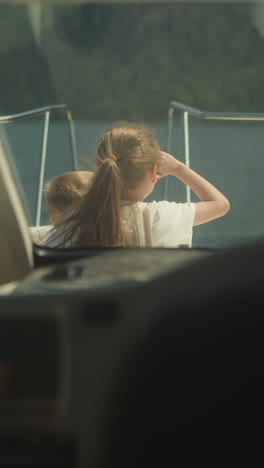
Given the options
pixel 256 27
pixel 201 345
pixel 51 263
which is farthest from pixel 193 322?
pixel 256 27

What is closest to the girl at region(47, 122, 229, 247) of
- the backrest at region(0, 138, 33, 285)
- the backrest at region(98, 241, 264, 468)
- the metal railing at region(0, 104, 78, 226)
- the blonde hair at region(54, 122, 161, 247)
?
the blonde hair at region(54, 122, 161, 247)

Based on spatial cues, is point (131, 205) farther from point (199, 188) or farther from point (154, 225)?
point (199, 188)

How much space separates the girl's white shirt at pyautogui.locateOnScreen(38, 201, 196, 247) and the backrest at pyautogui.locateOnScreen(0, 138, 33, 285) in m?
0.18

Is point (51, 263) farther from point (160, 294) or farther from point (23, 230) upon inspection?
point (160, 294)

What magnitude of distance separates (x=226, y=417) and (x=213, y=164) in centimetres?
1480

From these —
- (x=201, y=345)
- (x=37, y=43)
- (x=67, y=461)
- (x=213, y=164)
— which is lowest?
(x=213, y=164)

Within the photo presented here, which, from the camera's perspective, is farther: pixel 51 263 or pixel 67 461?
pixel 51 263

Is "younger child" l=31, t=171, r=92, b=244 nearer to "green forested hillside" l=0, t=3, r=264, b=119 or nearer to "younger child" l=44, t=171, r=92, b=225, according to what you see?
"younger child" l=44, t=171, r=92, b=225

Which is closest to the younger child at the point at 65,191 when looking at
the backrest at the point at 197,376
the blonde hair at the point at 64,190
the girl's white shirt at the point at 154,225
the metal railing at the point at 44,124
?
the blonde hair at the point at 64,190

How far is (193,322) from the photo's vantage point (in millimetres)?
513

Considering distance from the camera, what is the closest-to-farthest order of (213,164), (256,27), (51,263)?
(51,263)
(213,164)
(256,27)

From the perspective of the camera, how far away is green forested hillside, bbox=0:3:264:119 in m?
24.7

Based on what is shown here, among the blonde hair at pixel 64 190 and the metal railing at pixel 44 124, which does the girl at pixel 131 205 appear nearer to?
the blonde hair at pixel 64 190

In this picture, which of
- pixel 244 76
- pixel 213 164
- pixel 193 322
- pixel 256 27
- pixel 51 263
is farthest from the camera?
pixel 244 76
